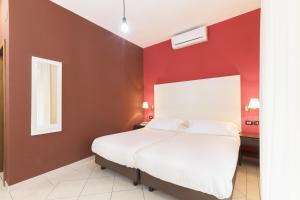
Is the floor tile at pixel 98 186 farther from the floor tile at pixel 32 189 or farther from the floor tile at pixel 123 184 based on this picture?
the floor tile at pixel 32 189

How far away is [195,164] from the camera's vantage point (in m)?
1.62

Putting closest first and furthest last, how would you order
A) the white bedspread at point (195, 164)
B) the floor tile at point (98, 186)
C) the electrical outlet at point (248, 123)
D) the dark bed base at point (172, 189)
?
the white bedspread at point (195, 164) < the dark bed base at point (172, 189) < the floor tile at point (98, 186) < the electrical outlet at point (248, 123)

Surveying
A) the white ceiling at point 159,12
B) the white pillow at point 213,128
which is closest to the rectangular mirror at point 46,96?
the white ceiling at point 159,12

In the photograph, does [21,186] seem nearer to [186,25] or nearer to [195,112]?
[195,112]

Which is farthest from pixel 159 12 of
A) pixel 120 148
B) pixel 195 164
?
pixel 195 164

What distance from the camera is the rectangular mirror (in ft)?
7.59

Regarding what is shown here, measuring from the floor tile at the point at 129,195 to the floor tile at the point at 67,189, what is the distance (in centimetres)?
51

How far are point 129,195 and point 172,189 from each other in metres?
0.60

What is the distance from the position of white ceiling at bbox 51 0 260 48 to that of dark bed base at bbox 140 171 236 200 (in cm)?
272

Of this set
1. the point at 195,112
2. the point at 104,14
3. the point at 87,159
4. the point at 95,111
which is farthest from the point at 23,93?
the point at 195,112

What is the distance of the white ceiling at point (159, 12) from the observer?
2693 mm

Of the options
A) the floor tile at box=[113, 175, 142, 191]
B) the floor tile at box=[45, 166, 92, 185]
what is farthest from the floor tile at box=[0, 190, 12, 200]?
the floor tile at box=[113, 175, 142, 191]

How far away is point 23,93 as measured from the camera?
7.22ft

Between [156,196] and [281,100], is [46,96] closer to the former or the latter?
[156,196]
